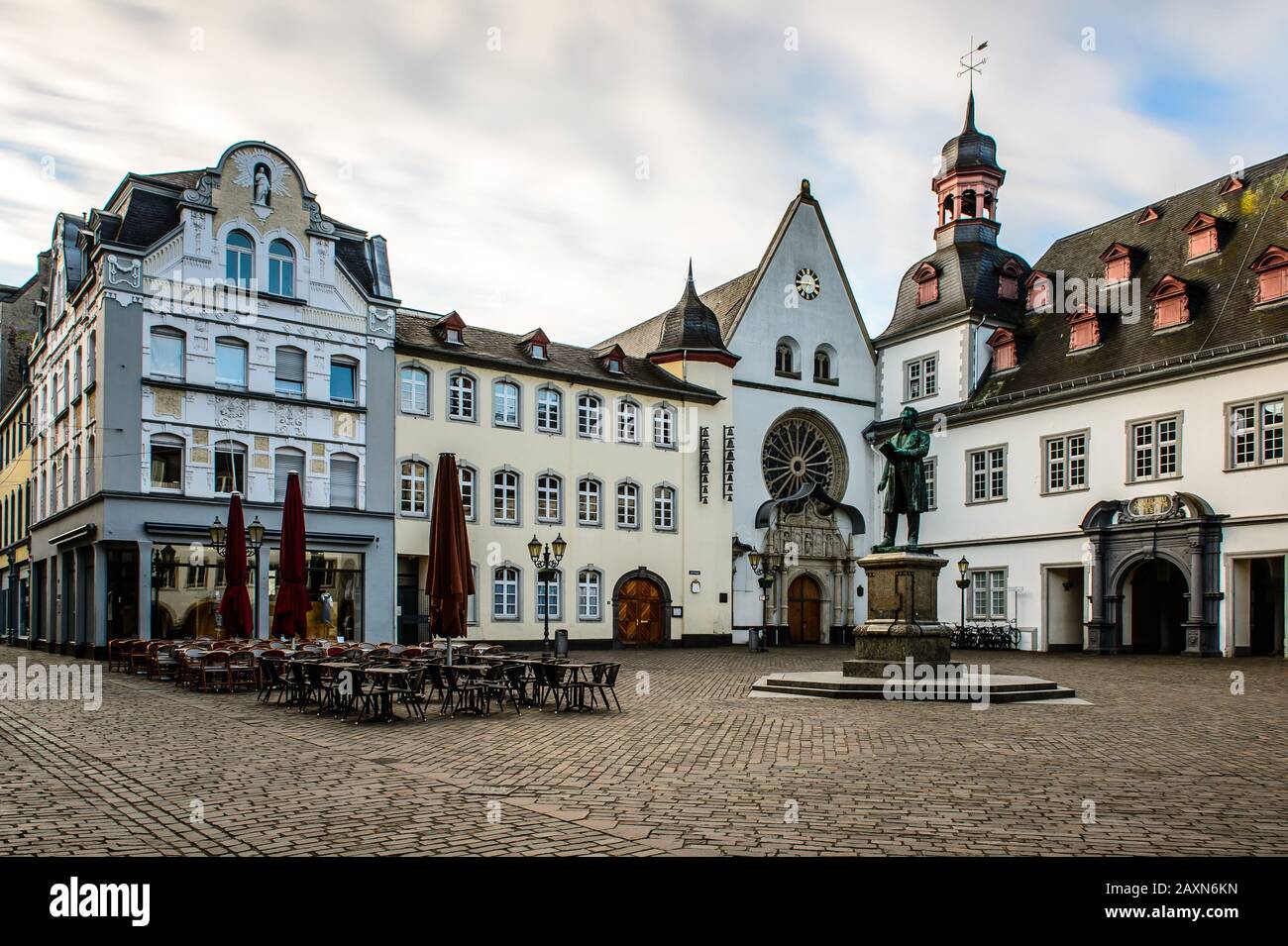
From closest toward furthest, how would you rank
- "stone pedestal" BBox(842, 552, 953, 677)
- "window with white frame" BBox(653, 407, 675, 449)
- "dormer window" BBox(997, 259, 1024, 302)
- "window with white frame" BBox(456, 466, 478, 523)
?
"stone pedestal" BBox(842, 552, 953, 677) → "window with white frame" BBox(456, 466, 478, 523) → "window with white frame" BBox(653, 407, 675, 449) → "dormer window" BBox(997, 259, 1024, 302)

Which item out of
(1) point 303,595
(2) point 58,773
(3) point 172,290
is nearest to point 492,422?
(3) point 172,290

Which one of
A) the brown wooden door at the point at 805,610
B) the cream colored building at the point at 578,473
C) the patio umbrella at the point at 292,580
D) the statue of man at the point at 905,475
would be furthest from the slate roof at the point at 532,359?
the statue of man at the point at 905,475

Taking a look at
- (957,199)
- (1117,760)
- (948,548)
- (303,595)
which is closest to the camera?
(1117,760)

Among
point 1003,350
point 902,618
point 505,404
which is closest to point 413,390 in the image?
point 505,404

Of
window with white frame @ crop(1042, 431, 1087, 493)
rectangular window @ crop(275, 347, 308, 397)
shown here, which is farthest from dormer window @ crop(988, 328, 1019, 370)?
rectangular window @ crop(275, 347, 308, 397)

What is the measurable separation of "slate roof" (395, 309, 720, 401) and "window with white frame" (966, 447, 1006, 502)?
968cm

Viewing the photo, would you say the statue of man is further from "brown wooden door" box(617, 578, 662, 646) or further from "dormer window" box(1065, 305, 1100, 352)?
"dormer window" box(1065, 305, 1100, 352)

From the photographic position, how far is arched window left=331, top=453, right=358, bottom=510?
109ft

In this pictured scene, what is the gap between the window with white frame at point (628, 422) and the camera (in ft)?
129

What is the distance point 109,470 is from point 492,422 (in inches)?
447

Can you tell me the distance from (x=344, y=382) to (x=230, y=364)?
3358mm

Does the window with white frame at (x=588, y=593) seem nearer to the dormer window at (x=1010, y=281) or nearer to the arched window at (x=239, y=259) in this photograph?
the arched window at (x=239, y=259)

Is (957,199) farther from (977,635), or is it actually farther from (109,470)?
(109,470)

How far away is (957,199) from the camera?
46.3 m
